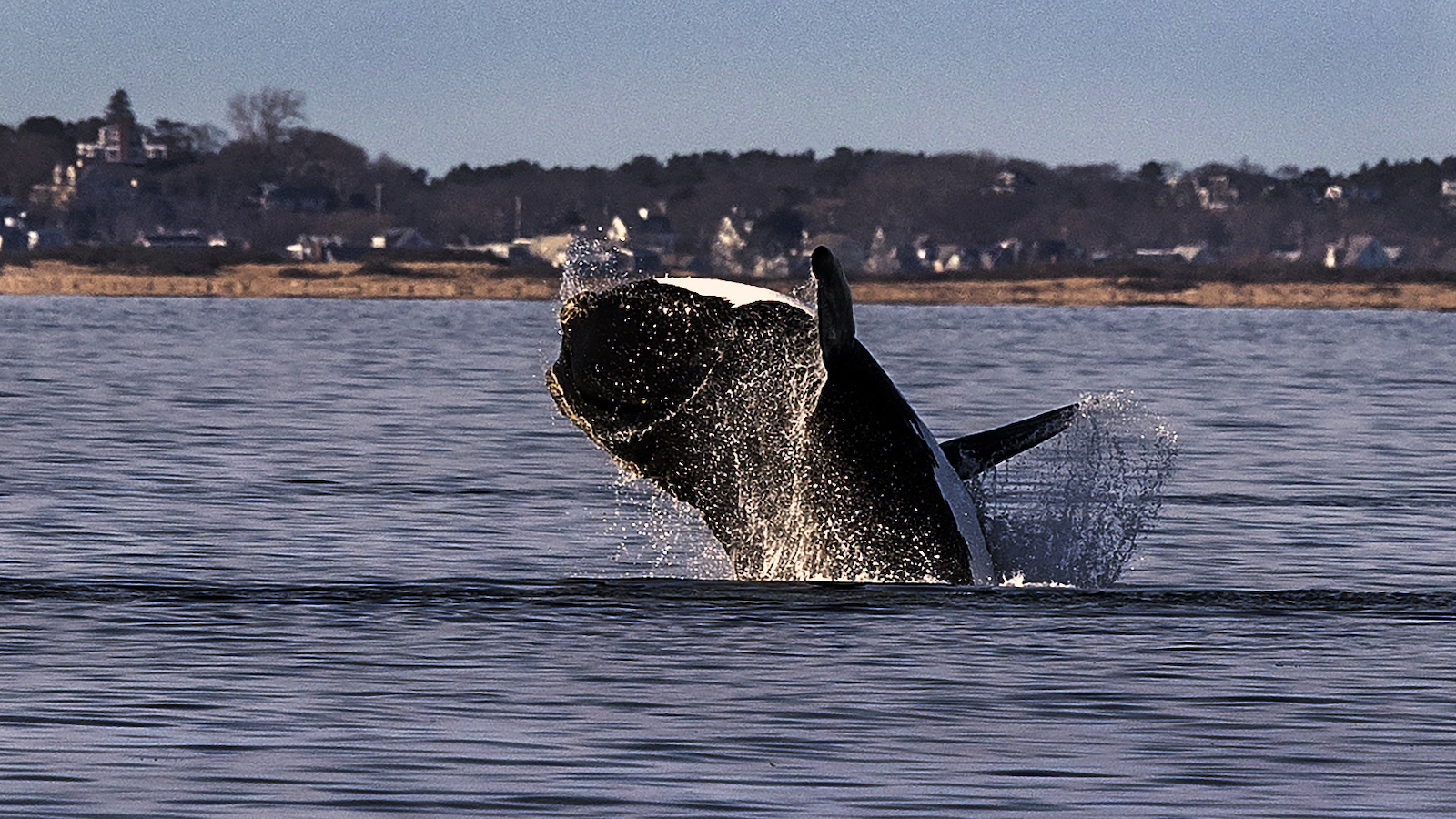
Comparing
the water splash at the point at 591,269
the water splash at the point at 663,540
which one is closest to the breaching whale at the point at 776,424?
the water splash at the point at 591,269

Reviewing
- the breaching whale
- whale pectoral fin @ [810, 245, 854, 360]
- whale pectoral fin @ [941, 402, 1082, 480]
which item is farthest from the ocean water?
whale pectoral fin @ [810, 245, 854, 360]

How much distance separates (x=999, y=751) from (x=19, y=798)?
182 inches

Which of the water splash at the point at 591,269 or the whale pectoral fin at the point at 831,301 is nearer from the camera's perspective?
the whale pectoral fin at the point at 831,301

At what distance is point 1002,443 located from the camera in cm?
1803

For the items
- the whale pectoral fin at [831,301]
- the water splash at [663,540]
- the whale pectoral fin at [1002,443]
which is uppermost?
the whale pectoral fin at [831,301]

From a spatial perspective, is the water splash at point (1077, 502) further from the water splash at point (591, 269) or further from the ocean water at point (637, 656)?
the water splash at point (591, 269)

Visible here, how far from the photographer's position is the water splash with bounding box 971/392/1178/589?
21.1 metres

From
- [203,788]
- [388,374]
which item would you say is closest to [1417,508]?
[203,788]

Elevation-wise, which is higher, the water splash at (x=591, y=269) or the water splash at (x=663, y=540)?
the water splash at (x=591, y=269)

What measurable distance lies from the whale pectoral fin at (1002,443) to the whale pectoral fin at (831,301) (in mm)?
1796

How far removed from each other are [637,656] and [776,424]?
67.9 inches

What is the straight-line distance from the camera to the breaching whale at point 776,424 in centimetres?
1648

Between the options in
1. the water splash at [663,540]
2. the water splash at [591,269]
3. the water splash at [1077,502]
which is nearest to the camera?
the water splash at [591,269]

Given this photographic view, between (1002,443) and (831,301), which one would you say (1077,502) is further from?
(831,301)
